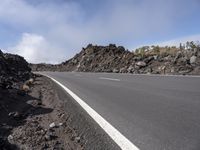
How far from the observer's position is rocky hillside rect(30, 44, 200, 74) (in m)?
30.0

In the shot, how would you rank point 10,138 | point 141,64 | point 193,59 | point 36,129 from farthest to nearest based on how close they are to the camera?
point 141,64
point 193,59
point 36,129
point 10,138

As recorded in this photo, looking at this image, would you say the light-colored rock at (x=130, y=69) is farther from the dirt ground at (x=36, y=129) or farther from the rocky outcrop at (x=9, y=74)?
the dirt ground at (x=36, y=129)

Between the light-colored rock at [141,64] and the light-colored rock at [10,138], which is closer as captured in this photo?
the light-colored rock at [10,138]

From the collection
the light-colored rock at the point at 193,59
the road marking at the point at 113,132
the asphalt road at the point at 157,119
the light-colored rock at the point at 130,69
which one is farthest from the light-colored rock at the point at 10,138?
the light-colored rock at the point at 130,69

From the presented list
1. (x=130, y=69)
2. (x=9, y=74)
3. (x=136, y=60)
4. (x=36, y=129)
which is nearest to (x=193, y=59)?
(x=130, y=69)

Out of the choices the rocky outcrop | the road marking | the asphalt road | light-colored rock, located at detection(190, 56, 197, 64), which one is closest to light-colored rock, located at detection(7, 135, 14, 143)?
the road marking

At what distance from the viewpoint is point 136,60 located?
40031 millimetres

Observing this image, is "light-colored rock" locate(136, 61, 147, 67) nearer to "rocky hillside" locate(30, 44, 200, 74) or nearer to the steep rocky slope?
"rocky hillside" locate(30, 44, 200, 74)

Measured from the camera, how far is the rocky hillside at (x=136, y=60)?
30047mm

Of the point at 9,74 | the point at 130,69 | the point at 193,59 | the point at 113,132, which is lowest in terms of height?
the point at 130,69

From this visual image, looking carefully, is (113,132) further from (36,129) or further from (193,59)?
(193,59)

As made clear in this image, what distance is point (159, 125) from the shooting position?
7352 millimetres

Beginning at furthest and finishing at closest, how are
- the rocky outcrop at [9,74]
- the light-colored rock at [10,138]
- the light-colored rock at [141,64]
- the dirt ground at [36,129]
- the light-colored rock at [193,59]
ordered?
the light-colored rock at [141,64] < the light-colored rock at [193,59] < the rocky outcrop at [9,74] < the light-colored rock at [10,138] < the dirt ground at [36,129]

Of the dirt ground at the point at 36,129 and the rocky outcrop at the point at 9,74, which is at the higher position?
the rocky outcrop at the point at 9,74
